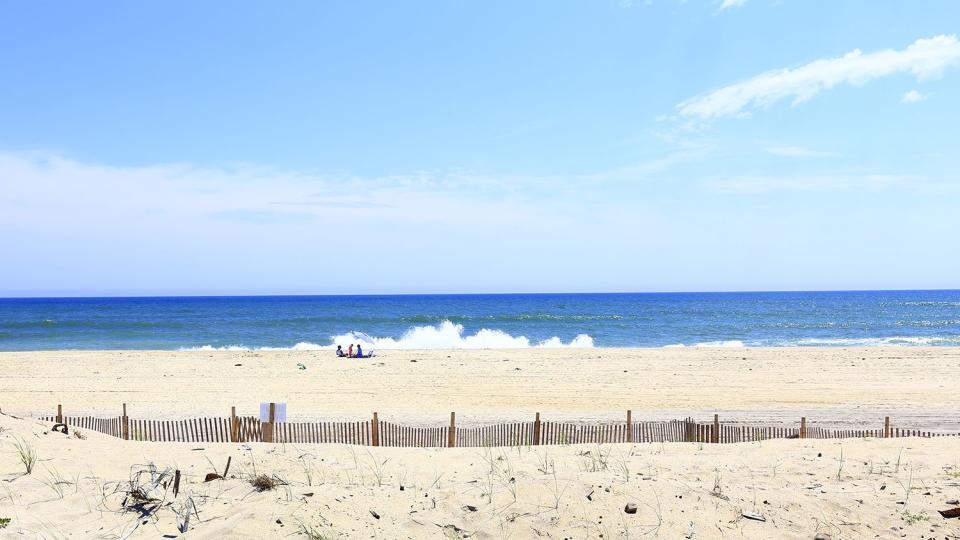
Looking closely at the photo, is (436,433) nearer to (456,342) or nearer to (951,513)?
(951,513)

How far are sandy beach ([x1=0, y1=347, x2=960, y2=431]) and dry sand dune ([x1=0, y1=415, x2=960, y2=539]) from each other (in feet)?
35.1

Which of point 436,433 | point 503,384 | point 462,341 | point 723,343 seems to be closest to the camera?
point 436,433

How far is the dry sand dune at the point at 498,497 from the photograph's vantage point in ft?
24.3

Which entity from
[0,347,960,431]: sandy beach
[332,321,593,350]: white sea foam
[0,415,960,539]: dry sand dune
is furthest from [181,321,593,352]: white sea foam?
[0,415,960,539]: dry sand dune

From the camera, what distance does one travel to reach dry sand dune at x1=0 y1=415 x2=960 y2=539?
742 centimetres

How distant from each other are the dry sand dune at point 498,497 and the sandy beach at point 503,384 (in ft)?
35.1

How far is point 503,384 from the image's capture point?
29672 millimetres

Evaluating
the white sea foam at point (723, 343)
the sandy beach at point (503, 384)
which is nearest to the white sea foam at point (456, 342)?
the white sea foam at point (723, 343)

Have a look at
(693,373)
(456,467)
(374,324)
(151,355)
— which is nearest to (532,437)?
(456,467)

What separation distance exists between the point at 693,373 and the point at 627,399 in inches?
357

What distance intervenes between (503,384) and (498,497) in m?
21.7

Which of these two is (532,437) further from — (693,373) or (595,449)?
(693,373)

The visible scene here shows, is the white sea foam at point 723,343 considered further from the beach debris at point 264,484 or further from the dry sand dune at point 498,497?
the beach debris at point 264,484

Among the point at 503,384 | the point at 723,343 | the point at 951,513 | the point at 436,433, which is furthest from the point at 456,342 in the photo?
the point at 951,513
